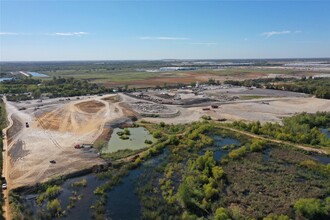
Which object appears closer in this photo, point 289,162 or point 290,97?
point 289,162

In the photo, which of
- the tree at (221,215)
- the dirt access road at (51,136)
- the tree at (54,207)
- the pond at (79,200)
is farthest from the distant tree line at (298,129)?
the tree at (54,207)

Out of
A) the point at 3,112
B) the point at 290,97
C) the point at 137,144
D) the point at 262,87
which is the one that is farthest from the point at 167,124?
the point at 262,87

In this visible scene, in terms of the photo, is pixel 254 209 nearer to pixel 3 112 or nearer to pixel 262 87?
pixel 3 112

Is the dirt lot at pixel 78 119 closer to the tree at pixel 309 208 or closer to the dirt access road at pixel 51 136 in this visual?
the dirt access road at pixel 51 136

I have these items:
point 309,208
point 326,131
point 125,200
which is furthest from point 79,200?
point 326,131

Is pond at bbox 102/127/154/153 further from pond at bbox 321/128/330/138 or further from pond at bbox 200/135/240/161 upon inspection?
pond at bbox 321/128/330/138

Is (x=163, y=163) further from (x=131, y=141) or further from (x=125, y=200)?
(x=131, y=141)

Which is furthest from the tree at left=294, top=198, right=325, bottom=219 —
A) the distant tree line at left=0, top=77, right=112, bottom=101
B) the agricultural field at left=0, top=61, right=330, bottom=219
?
the distant tree line at left=0, top=77, right=112, bottom=101
